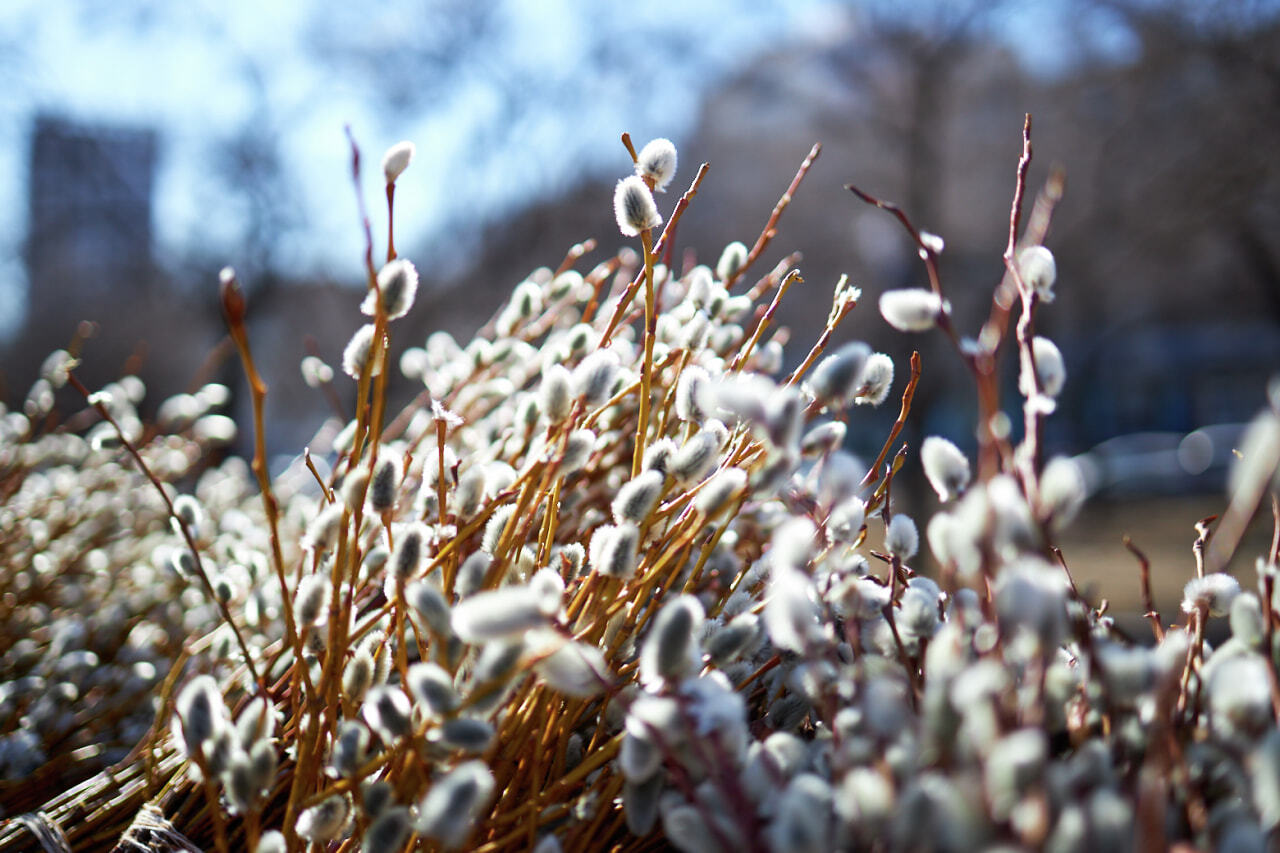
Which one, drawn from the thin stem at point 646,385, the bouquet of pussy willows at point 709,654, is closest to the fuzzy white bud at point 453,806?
the bouquet of pussy willows at point 709,654

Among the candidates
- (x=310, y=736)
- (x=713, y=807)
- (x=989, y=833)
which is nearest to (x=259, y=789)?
(x=310, y=736)

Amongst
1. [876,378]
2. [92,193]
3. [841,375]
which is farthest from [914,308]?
[92,193]

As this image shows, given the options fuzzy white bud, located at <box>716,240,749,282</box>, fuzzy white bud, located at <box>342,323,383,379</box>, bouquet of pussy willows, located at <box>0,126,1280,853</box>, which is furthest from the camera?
fuzzy white bud, located at <box>716,240,749,282</box>

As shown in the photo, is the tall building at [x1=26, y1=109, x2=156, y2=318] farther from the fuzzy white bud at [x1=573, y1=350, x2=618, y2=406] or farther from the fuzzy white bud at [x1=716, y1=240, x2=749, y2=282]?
the fuzzy white bud at [x1=573, y1=350, x2=618, y2=406]

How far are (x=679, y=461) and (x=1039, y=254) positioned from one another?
243 millimetres

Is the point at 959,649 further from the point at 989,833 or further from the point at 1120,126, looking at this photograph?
the point at 1120,126

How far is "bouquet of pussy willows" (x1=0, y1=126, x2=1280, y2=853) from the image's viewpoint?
38cm

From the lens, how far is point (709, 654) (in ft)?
1.76

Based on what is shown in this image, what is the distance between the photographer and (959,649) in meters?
0.42

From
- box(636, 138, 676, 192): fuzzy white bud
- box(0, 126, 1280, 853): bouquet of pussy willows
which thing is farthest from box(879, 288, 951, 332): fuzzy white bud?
box(636, 138, 676, 192): fuzzy white bud

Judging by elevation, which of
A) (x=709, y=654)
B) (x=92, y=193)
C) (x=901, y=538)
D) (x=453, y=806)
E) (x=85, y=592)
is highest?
(x=92, y=193)

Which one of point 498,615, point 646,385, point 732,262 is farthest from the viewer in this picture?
point 732,262

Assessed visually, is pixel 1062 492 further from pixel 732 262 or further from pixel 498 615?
pixel 732 262

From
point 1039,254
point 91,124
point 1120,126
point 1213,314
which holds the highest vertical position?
point 1213,314
